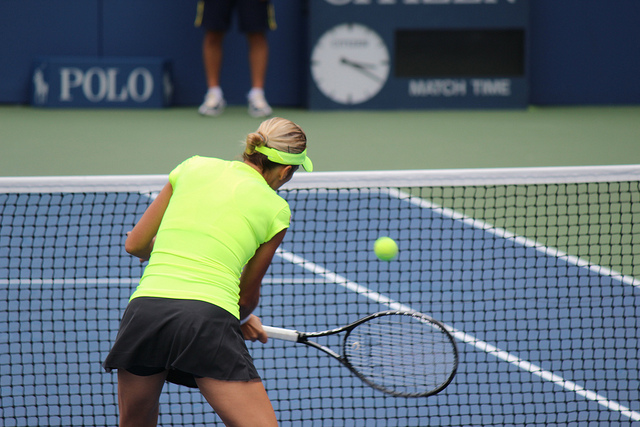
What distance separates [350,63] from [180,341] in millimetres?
6284

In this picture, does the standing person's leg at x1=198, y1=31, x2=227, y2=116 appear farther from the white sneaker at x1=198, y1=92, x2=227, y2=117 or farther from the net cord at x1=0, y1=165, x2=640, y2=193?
the net cord at x1=0, y1=165, x2=640, y2=193

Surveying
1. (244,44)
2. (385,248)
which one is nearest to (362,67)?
(244,44)

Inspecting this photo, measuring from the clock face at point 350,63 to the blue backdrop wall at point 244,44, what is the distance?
9.7 inches

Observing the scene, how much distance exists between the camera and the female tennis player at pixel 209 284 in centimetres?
171

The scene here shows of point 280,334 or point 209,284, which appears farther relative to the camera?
point 280,334

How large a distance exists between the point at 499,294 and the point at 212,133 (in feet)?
12.1

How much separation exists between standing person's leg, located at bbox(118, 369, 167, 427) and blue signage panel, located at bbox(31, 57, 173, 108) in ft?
20.5

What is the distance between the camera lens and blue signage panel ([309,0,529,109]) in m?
7.66

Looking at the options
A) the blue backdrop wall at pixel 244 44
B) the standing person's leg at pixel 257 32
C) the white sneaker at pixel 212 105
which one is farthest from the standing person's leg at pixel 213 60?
the blue backdrop wall at pixel 244 44

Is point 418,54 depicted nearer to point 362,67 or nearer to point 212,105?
point 362,67

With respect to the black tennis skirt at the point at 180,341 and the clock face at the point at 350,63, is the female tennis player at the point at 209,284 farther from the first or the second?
the clock face at the point at 350,63

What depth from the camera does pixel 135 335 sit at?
1712mm

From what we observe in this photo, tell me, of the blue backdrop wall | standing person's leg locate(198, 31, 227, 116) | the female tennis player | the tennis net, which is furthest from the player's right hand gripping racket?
the blue backdrop wall

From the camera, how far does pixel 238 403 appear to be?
172cm
